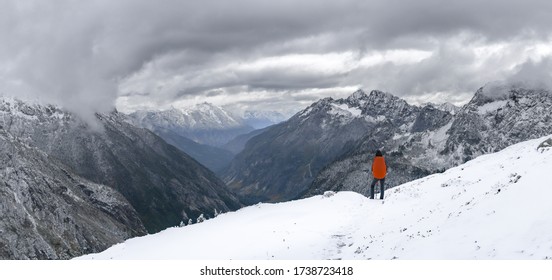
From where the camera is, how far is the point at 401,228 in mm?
26656

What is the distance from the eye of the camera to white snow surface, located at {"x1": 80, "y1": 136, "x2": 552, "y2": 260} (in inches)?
769

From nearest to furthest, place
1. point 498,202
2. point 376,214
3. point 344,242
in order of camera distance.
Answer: point 498,202, point 344,242, point 376,214

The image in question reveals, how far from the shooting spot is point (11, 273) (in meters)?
20.9

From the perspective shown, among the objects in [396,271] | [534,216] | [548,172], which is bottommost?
[396,271]

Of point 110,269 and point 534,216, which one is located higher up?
point 534,216

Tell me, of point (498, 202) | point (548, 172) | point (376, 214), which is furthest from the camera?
point (376, 214)

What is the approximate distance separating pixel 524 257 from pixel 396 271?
504 centimetres

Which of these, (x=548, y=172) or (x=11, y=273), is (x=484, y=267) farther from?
(x=11, y=273)

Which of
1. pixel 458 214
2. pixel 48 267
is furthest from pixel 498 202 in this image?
pixel 48 267

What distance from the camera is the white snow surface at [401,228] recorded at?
1953cm

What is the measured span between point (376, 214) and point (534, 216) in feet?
47.1

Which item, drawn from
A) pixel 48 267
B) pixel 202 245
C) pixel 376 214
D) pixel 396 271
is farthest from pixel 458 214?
pixel 48 267

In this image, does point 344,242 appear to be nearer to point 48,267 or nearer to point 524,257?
point 524,257

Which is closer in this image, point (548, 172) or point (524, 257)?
point (524, 257)
